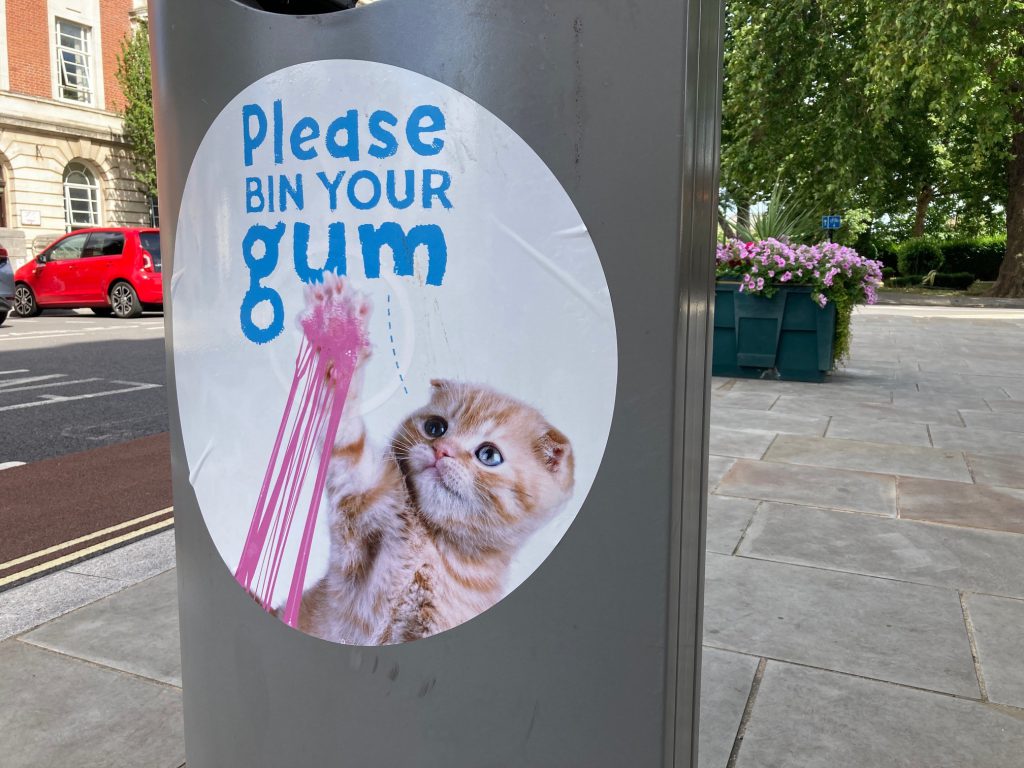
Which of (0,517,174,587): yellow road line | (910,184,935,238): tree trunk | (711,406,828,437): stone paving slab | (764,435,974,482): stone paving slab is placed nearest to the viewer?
(0,517,174,587): yellow road line

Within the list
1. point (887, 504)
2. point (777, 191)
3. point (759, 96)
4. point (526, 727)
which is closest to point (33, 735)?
point (526, 727)

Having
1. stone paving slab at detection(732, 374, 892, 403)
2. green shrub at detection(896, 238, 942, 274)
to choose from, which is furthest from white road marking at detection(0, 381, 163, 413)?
green shrub at detection(896, 238, 942, 274)

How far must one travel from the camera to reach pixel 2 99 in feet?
88.2

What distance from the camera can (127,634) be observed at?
10.1ft

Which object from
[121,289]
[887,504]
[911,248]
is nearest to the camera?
[887,504]

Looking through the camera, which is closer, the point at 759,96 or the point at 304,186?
the point at 304,186

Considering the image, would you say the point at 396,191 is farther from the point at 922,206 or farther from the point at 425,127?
the point at 922,206

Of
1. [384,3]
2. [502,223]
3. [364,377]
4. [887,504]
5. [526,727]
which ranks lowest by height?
[887,504]

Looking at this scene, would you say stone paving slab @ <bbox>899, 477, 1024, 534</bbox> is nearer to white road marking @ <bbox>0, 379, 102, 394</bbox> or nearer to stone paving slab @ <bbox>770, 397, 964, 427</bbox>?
stone paving slab @ <bbox>770, 397, 964, 427</bbox>

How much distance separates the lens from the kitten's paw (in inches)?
54.1

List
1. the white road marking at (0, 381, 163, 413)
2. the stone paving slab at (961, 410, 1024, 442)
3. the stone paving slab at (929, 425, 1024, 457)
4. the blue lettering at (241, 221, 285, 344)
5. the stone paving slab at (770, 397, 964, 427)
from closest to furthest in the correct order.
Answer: the blue lettering at (241, 221, 285, 344), the stone paving slab at (929, 425, 1024, 457), the stone paving slab at (961, 410, 1024, 442), the stone paving slab at (770, 397, 964, 427), the white road marking at (0, 381, 163, 413)

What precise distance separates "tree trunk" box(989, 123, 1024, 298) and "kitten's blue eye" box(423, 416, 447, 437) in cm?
3051

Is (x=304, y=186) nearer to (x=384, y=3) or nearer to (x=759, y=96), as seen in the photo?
(x=384, y=3)

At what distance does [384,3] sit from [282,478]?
0.75 meters
